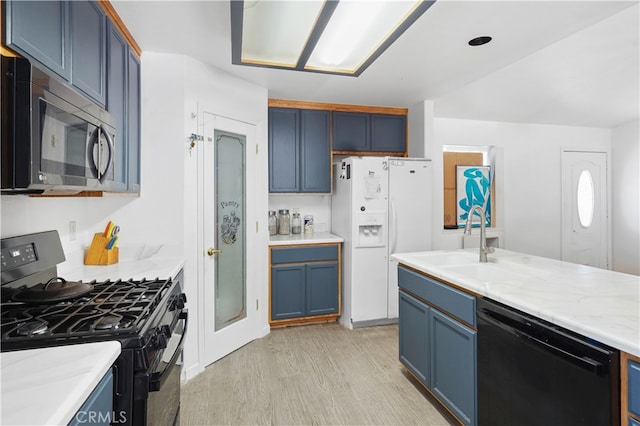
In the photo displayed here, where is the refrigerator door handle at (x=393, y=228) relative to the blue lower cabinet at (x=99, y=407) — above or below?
above

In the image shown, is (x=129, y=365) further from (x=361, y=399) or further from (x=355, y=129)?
(x=355, y=129)

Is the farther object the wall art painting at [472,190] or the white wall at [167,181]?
the wall art painting at [472,190]

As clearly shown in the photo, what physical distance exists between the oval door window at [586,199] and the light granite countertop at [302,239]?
431 centimetres

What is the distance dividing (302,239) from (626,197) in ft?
17.6

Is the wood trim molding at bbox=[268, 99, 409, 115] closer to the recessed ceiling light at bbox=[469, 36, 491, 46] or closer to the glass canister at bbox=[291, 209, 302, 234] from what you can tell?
the glass canister at bbox=[291, 209, 302, 234]

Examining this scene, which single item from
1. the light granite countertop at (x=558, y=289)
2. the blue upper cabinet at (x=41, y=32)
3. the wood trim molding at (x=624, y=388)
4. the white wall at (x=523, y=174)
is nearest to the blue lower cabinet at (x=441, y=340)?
the light granite countertop at (x=558, y=289)

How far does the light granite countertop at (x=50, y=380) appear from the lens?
0.71 m

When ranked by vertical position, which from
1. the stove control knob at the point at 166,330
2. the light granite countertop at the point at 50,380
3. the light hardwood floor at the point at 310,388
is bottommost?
the light hardwood floor at the point at 310,388

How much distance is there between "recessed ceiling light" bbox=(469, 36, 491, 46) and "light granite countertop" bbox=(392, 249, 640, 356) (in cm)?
156

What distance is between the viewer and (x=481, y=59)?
2.65 metres

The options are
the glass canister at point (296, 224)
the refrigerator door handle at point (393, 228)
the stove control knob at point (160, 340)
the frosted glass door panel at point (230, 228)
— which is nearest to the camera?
the stove control knob at point (160, 340)

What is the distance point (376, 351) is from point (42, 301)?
8.20ft

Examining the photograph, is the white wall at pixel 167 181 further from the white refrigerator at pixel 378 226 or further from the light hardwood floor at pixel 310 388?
the white refrigerator at pixel 378 226

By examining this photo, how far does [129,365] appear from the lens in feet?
3.66
